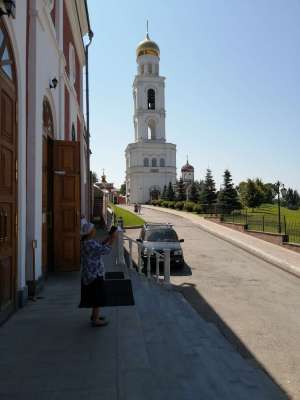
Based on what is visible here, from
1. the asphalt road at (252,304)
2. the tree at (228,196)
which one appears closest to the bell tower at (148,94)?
the tree at (228,196)

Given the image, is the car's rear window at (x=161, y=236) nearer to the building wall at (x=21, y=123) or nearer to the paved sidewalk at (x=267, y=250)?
the paved sidewalk at (x=267, y=250)

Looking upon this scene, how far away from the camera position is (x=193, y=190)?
185ft

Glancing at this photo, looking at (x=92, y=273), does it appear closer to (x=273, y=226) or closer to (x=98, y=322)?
(x=98, y=322)

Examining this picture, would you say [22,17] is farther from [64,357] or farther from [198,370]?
[198,370]

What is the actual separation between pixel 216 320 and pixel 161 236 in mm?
7040

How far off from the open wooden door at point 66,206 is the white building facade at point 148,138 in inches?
2708

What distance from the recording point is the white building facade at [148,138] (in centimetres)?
7794

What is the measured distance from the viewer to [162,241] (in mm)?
14125

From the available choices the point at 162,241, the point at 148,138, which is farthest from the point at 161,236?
the point at 148,138

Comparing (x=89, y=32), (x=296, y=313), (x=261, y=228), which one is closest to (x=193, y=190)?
(x=261, y=228)

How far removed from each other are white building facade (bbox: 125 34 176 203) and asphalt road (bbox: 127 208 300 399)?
204 feet

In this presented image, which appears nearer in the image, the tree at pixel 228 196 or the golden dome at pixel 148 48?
the tree at pixel 228 196

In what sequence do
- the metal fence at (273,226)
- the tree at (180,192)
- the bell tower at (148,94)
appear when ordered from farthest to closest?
the bell tower at (148,94) → the tree at (180,192) → the metal fence at (273,226)

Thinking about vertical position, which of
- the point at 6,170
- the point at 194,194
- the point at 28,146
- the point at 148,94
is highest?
the point at 148,94
